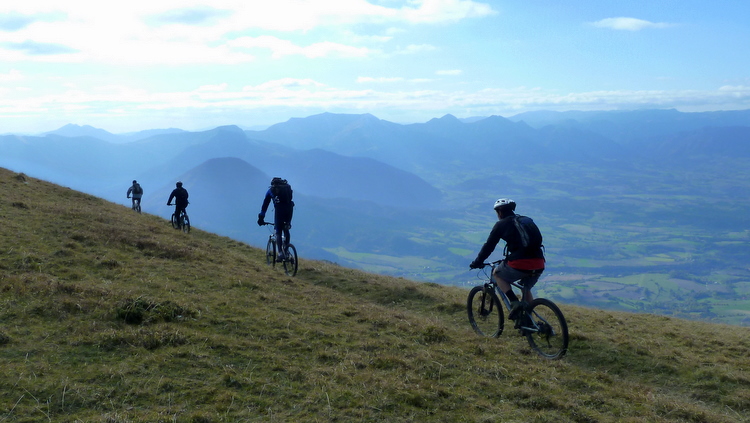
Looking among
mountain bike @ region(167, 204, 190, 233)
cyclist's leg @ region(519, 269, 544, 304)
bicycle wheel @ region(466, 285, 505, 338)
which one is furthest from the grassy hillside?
mountain bike @ region(167, 204, 190, 233)

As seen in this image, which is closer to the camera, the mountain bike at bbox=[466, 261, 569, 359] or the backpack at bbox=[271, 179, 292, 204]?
the mountain bike at bbox=[466, 261, 569, 359]

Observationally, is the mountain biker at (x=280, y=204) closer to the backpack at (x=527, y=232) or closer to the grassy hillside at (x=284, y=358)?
the grassy hillside at (x=284, y=358)

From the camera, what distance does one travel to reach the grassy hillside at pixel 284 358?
6387 millimetres

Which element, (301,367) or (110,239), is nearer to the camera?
(301,367)

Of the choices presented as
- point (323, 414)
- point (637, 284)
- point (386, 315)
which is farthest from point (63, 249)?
point (637, 284)

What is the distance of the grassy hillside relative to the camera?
639cm

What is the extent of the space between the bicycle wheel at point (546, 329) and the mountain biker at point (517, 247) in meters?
0.38

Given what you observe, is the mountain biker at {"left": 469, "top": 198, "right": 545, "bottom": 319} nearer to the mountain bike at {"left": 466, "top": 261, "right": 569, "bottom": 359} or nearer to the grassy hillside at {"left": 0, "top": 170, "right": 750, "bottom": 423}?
the mountain bike at {"left": 466, "top": 261, "right": 569, "bottom": 359}

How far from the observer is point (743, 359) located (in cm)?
1065

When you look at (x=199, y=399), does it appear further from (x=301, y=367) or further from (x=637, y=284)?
(x=637, y=284)

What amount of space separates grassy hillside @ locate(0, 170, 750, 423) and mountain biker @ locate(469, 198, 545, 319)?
156 cm

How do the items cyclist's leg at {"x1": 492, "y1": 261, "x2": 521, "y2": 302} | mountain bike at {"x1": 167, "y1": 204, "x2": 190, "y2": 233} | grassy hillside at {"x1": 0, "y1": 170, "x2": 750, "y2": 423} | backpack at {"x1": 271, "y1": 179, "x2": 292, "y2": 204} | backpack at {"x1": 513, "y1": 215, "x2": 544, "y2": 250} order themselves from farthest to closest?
mountain bike at {"x1": 167, "y1": 204, "x2": 190, "y2": 233} < backpack at {"x1": 271, "y1": 179, "x2": 292, "y2": 204} < cyclist's leg at {"x1": 492, "y1": 261, "x2": 521, "y2": 302} < backpack at {"x1": 513, "y1": 215, "x2": 544, "y2": 250} < grassy hillside at {"x1": 0, "y1": 170, "x2": 750, "y2": 423}

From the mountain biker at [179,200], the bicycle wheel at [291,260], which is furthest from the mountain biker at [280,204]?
the mountain biker at [179,200]

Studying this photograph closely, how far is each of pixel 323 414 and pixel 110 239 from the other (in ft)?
42.8
